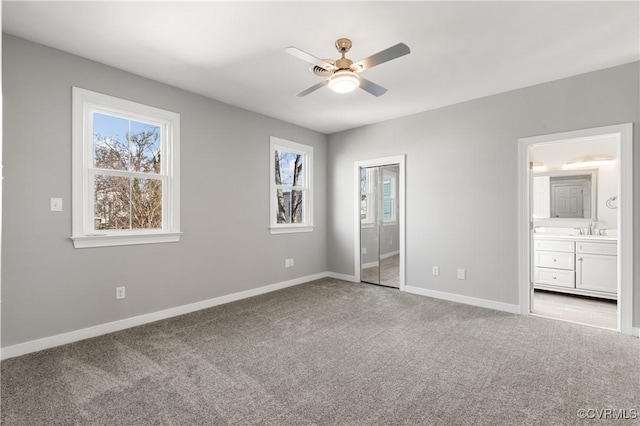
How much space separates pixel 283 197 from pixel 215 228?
53.3 inches

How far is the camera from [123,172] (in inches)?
133

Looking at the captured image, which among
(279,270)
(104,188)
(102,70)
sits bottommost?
(279,270)

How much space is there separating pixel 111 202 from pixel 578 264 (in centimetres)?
564

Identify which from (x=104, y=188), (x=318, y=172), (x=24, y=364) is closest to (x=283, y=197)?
(x=318, y=172)

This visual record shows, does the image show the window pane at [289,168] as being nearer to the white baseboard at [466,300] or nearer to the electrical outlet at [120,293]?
the white baseboard at [466,300]

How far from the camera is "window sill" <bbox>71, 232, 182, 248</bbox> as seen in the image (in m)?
3.05

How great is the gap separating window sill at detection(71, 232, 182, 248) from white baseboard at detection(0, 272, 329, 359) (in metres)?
0.76

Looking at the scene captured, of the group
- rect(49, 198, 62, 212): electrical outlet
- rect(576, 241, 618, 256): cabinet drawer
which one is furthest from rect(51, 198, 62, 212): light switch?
rect(576, 241, 618, 256): cabinet drawer

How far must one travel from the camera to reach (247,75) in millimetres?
3426

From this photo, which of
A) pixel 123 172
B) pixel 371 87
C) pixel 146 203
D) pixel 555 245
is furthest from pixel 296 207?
pixel 555 245

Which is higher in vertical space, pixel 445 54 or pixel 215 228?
pixel 445 54

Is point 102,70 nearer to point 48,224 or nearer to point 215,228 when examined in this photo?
point 48,224

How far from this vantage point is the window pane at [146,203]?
11.5 feet

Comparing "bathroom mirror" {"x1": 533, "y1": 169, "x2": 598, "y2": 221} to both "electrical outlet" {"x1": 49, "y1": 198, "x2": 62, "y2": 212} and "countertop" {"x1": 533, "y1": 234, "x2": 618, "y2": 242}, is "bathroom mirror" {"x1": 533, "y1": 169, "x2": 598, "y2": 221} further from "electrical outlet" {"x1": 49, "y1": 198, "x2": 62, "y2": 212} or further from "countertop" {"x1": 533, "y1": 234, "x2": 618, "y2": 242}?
"electrical outlet" {"x1": 49, "y1": 198, "x2": 62, "y2": 212}
